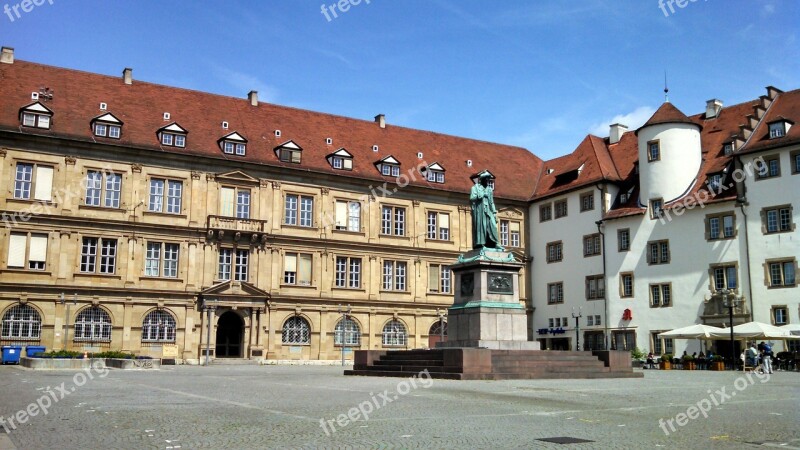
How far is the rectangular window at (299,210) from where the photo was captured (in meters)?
52.2

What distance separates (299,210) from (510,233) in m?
16.1

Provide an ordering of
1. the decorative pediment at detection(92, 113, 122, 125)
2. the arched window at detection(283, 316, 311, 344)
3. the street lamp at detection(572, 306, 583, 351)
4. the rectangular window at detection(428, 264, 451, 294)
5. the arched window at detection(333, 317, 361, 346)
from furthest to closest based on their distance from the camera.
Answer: the rectangular window at detection(428, 264, 451, 294) → the street lamp at detection(572, 306, 583, 351) → the arched window at detection(333, 317, 361, 346) → the arched window at detection(283, 316, 311, 344) → the decorative pediment at detection(92, 113, 122, 125)

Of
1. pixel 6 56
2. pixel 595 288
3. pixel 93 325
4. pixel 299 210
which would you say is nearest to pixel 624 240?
pixel 595 288

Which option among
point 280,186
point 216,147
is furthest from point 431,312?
point 216,147

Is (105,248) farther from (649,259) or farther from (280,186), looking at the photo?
(649,259)

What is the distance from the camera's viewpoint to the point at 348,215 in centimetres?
5419

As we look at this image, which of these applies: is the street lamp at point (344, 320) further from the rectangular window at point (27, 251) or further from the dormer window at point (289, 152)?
the rectangular window at point (27, 251)

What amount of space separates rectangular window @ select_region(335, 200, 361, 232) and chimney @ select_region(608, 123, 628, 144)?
60.8 ft

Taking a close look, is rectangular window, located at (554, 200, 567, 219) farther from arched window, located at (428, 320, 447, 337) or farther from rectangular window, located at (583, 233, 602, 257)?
arched window, located at (428, 320, 447, 337)

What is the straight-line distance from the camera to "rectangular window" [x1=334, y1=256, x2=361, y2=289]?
53531 mm

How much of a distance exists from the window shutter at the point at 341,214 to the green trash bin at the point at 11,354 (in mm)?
20494

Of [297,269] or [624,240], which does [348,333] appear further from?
[624,240]

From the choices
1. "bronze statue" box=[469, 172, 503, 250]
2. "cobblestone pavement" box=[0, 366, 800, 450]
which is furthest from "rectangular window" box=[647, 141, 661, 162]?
"cobblestone pavement" box=[0, 366, 800, 450]

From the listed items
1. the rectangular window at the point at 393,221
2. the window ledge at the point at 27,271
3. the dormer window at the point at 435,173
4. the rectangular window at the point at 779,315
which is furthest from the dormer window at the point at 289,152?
the rectangular window at the point at 779,315
